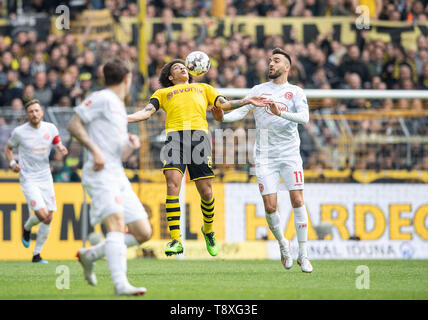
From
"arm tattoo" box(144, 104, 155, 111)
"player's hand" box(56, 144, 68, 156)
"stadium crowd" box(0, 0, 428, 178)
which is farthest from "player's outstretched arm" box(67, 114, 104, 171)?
"stadium crowd" box(0, 0, 428, 178)

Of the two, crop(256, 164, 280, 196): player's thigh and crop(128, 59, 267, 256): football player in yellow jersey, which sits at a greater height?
crop(128, 59, 267, 256): football player in yellow jersey

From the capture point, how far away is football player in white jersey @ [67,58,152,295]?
7660 millimetres

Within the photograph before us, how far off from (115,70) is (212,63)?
11135 millimetres

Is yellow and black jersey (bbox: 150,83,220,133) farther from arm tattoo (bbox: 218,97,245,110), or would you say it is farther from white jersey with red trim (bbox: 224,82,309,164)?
white jersey with red trim (bbox: 224,82,309,164)

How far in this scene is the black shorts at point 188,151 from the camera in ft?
36.9

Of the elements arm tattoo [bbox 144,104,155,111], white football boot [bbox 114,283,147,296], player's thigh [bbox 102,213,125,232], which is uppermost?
arm tattoo [bbox 144,104,155,111]

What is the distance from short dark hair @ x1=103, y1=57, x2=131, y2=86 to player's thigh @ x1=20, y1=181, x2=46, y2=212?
5987 mm

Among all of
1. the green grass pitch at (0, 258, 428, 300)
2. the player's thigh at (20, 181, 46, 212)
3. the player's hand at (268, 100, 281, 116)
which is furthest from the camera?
the player's thigh at (20, 181, 46, 212)

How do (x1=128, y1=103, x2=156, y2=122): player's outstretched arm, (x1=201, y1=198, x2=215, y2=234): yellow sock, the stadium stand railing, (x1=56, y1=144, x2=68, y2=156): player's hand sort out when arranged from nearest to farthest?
1. (x1=128, y1=103, x2=156, y2=122): player's outstretched arm
2. (x1=201, y1=198, x2=215, y2=234): yellow sock
3. (x1=56, y1=144, x2=68, y2=156): player's hand
4. the stadium stand railing

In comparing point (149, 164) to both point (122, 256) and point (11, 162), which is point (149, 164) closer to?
point (11, 162)

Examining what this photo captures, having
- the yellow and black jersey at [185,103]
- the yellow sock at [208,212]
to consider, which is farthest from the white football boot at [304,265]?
the yellow and black jersey at [185,103]

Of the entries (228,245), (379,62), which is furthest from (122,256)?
(379,62)

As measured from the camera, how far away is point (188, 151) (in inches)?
443
